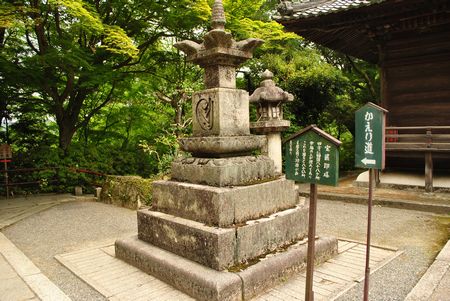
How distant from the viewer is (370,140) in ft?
11.3

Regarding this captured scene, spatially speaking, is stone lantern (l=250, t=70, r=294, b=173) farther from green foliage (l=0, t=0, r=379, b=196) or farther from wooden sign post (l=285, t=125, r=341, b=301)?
wooden sign post (l=285, t=125, r=341, b=301)

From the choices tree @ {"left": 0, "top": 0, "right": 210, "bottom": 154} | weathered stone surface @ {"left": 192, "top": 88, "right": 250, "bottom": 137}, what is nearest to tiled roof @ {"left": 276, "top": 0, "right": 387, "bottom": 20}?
tree @ {"left": 0, "top": 0, "right": 210, "bottom": 154}

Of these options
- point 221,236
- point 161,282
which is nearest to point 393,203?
point 221,236

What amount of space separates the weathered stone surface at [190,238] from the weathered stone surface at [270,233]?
180 mm

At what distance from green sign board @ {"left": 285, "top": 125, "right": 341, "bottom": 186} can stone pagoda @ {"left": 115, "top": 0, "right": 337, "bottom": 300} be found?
1.22 m

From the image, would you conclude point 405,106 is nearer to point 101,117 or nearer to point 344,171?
point 344,171

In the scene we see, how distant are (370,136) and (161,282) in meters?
3.02

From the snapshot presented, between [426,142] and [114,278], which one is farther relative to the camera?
[426,142]

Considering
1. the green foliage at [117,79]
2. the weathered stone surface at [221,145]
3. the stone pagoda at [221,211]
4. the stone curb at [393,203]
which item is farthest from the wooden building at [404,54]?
the weathered stone surface at [221,145]

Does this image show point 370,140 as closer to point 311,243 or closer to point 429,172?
point 311,243

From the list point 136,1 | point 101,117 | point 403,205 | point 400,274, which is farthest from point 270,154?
point 101,117

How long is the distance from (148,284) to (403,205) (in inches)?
250

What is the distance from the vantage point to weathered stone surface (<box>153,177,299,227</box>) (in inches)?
156

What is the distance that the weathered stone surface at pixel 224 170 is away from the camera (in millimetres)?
4168
